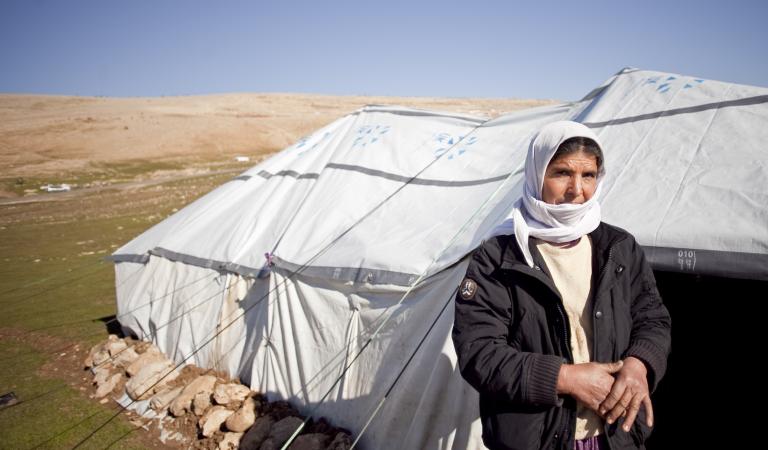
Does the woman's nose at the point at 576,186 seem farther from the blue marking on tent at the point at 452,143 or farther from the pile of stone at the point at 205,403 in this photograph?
the blue marking on tent at the point at 452,143

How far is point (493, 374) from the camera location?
156cm

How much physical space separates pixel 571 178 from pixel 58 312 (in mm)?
10437

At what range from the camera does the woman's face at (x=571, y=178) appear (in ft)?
5.81

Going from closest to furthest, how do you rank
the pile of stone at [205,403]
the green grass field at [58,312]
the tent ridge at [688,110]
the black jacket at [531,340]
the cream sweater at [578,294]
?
the black jacket at [531,340], the cream sweater at [578,294], the tent ridge at [688,110], the pile of stone at [205,403], the green grass field at [58,312]

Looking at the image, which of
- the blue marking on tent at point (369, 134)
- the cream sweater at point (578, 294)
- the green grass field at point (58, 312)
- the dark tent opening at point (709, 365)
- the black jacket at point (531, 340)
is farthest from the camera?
the blue marking on tent at point (369, 134)

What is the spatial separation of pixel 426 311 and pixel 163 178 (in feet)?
103

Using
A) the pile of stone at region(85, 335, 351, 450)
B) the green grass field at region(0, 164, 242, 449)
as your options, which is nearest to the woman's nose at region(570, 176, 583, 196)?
the pile of stone at region(85, 335, 351, 450)

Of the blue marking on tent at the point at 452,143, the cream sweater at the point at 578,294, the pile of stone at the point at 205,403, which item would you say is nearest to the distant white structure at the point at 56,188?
the pile of stone at the point at 205,403

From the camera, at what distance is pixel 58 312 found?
9062 millimetres

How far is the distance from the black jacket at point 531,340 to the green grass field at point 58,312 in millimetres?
4462

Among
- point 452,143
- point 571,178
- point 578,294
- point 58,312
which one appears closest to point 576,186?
point 571,178

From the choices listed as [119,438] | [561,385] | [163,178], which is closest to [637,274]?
[561,385]

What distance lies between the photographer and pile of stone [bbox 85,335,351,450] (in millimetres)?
4125

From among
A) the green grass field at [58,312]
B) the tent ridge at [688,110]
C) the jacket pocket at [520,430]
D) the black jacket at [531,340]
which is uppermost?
the tent ridge at [688,110]
